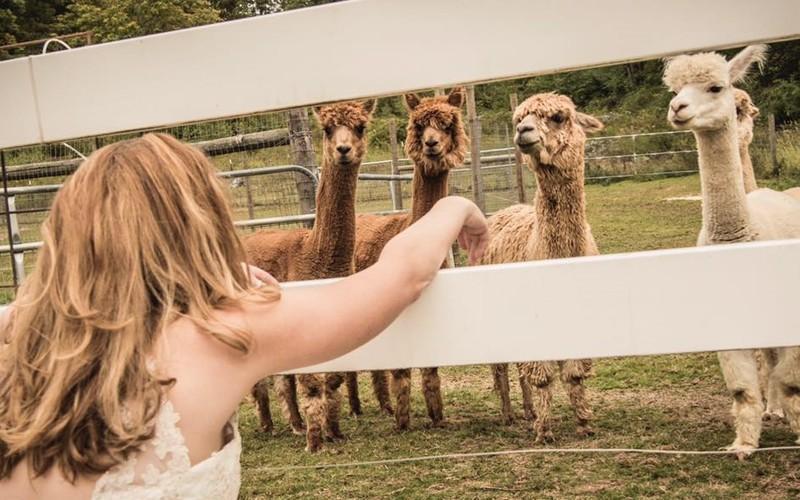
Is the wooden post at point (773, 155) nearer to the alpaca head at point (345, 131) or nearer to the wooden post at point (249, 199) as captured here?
the wooden post at point (249, 199)

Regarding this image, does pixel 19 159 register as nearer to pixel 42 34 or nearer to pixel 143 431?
pixel 143 431

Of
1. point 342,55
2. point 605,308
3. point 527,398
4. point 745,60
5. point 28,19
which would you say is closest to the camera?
point 605,308

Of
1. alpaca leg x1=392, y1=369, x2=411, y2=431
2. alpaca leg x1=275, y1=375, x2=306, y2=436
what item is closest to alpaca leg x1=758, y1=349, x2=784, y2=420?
alpaca leg x1=392, y1=369, x2=411, y2=431

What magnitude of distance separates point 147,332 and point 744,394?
3.25 meters

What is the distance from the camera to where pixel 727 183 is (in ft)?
13.4

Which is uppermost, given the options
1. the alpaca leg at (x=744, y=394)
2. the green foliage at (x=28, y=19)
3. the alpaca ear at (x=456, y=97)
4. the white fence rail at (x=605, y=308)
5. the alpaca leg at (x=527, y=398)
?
the green foliage at (x=28, y=19)

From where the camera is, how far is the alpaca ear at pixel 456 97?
4.76 m

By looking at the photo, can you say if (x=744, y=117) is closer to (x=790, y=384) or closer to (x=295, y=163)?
(x=790, y=384)

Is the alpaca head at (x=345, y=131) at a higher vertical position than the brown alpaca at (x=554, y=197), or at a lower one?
higher

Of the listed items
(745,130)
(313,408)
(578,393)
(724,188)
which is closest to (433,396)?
(313,408)

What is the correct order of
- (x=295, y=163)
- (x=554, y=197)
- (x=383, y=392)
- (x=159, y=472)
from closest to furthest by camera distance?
1. (x=159, y=472)
2. (x=554, y=197)
3. (x=383, y=392)
4. (x=295, y=163)

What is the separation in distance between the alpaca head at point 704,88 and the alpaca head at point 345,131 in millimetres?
1484

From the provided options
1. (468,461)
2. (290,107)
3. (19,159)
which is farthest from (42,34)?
(290,107)

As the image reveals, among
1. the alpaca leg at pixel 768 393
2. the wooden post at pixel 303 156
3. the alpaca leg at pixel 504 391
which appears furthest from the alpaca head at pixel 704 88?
the wooden post at pixel 303 156
